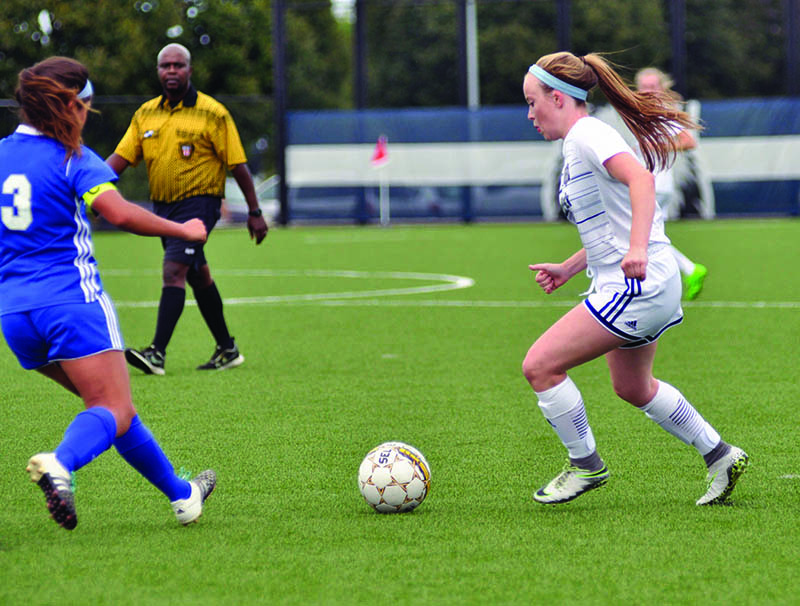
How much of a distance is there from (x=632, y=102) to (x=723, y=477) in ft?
4.78

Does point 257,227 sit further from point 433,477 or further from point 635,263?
point 635,263

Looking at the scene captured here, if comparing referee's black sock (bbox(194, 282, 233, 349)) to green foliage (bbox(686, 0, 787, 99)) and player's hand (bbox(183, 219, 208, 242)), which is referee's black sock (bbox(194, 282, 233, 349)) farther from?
green foliage (bbox(686, 0, 787, 99))

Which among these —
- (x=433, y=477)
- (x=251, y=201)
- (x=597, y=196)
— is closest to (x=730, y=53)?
(x=251, y=201)

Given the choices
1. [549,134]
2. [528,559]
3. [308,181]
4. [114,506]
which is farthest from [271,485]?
[308,181]

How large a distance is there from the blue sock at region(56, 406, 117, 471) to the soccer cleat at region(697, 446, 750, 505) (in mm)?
2244

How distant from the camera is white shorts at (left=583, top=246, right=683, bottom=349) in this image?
465 cm

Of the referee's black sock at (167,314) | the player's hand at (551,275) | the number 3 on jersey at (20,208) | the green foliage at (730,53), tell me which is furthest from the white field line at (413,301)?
the green foliage at (730,53)

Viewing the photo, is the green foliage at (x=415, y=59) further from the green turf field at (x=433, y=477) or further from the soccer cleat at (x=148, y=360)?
the soccer cleat at (x=148, y=360)

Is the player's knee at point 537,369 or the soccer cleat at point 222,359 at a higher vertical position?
the player's knee at point 537,369

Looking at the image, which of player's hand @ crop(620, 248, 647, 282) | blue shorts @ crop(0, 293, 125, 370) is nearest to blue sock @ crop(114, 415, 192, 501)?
blue shorts @ crop(0, 293, 125, 370)


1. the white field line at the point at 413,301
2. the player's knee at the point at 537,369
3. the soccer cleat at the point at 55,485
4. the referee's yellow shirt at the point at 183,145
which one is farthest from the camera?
the white field line at the point at 413,301

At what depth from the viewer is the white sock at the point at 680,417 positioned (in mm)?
5000

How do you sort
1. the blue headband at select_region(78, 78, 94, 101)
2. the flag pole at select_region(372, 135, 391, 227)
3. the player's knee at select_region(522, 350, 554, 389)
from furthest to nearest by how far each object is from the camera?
the flag pole at select_region(372, 135, 391, 227) → the player's knee at select_region(522, 350, 554, 389) → the blue headband at select_region(78, 78, 94, 101)

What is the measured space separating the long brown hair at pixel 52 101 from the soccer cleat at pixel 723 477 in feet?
8.61
